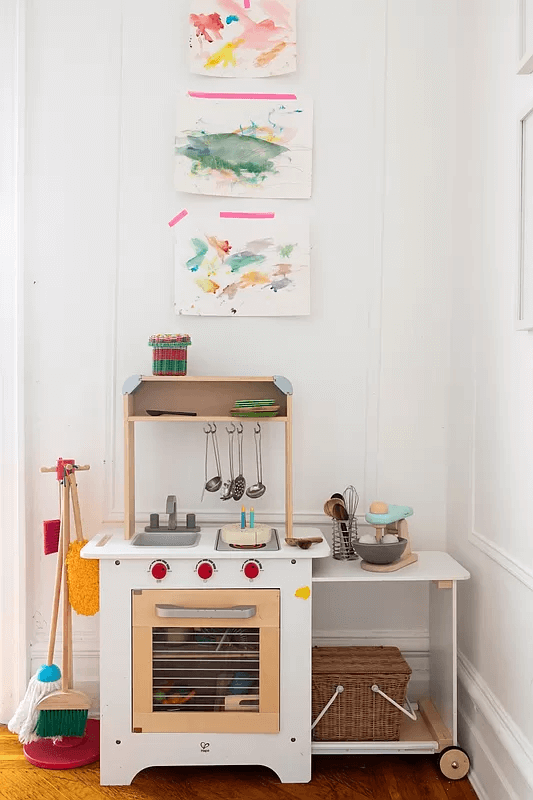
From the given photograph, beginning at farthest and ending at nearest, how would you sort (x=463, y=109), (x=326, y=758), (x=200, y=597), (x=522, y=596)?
(x=463, y=109)
(x=326, y=758)
(x=200, y=597)
(x=522, y=596)

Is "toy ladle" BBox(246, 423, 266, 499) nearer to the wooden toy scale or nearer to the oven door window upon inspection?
the wooden toy scale

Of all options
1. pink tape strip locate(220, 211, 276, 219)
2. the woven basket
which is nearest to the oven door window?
the woven basket

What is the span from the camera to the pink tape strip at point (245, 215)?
2.78 m

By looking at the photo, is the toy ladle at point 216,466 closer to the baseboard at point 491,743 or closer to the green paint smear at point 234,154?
the green paint smear at point 234,154

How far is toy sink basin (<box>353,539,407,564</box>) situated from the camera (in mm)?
2443

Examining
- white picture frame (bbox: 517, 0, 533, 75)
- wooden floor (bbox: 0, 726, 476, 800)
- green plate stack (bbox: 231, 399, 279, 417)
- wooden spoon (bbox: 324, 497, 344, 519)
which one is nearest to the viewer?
white picture frame (bbox: 517, 0, 533, 75)

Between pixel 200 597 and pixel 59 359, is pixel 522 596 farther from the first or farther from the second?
pixel 59 359

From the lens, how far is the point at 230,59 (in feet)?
9.09

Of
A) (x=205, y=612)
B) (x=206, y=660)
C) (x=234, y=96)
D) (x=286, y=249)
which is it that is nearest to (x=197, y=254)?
(x=286, y=249)

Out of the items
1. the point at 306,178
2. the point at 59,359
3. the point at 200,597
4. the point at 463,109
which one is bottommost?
the point at 200,597

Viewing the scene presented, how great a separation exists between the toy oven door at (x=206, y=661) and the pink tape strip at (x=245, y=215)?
4.36 ft

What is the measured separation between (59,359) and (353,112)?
141 cm

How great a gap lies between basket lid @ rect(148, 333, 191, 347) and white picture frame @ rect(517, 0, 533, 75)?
4.23 ft

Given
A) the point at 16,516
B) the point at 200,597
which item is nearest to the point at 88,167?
the point at 16,516
